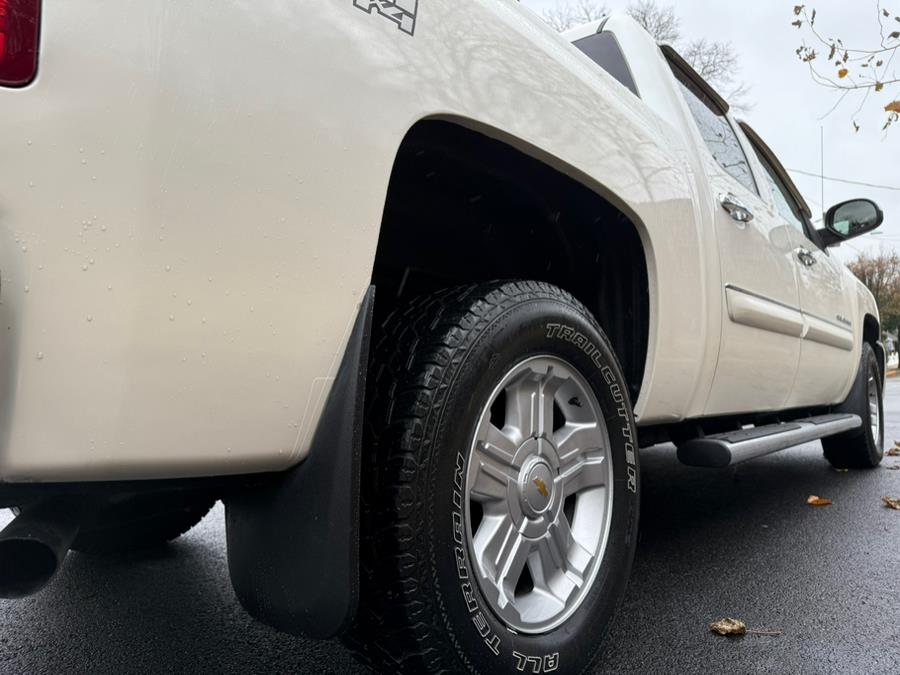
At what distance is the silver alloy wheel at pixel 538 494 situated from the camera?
5.01ft

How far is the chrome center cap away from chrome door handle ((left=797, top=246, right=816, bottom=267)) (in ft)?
7.55

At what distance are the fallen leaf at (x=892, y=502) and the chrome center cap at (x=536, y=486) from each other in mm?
2694

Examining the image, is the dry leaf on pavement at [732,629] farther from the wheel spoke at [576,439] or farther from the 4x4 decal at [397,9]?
the 4x4 decal at [397,9]

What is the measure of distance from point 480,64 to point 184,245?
2.44ft

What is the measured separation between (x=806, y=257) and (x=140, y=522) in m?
3.10

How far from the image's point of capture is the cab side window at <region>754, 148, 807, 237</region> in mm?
3703

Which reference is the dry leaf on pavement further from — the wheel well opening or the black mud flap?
the black mud flap

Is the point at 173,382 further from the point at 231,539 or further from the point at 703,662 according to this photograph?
the point at 703,662

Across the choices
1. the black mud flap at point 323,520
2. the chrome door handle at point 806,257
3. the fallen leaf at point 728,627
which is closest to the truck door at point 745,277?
the chrome door handle at point 806,257

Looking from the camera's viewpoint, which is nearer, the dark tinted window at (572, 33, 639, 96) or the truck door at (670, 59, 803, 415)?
the truck door at (670, 59, 803, 415)

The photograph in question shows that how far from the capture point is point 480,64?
1.45 metres

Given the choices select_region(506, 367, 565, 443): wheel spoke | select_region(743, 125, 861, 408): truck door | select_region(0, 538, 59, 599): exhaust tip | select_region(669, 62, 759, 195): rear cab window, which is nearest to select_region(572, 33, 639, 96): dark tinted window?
select_region(669, 62, 759, 195): rear cab window

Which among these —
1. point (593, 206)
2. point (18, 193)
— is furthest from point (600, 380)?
point (18, 193)

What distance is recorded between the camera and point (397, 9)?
1268 millimetres
